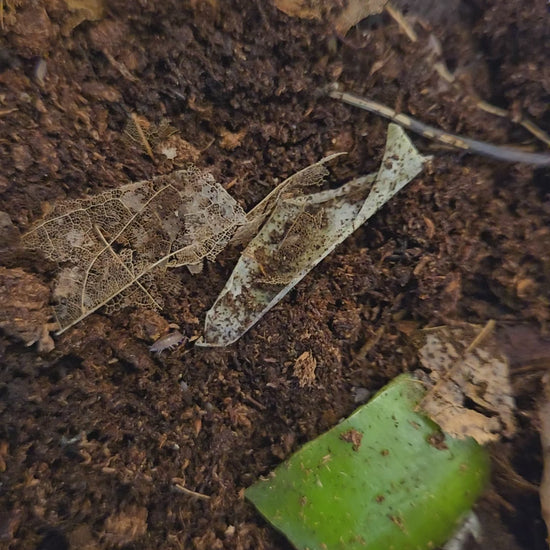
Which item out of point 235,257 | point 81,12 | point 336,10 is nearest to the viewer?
point 81,12

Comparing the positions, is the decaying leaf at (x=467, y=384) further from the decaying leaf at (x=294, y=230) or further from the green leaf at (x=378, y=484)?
the decaying leaf at (x=294, y=230)

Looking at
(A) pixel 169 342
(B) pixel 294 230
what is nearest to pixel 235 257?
(B) pixel 294 230

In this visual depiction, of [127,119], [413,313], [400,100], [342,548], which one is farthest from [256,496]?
[400,100]

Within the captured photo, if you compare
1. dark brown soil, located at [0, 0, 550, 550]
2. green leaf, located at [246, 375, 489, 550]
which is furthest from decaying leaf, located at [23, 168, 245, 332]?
green leaf, located at [246, 375, 489, 550]

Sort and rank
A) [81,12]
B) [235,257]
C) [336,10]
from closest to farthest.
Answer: [81,12] → [336,10] → [235,257]

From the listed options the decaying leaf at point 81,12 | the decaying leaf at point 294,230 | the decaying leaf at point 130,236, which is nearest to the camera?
the decaying leaf at point 81,12

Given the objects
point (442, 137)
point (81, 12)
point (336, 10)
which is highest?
point (336, 10)

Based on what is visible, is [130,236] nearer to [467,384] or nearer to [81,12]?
[81,12]

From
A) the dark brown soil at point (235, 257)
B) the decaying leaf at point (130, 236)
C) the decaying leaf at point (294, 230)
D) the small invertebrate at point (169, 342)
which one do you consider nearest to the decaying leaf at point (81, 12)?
the dark brown soil at point (235, 257)

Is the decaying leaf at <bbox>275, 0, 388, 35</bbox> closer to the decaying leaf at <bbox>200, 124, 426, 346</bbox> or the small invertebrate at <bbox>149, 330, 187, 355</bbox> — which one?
the decaying leaf at <bbox>200, 124, 426, 346</bbox>
